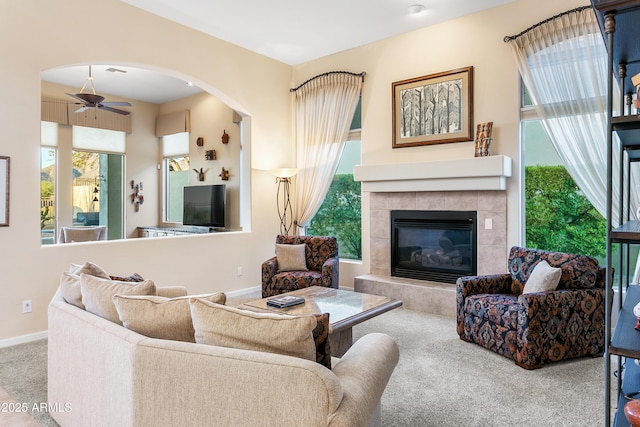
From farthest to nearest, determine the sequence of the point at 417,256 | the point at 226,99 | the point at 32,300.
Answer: the point at 226,99 < the point at 417,256 < the point at 32,300

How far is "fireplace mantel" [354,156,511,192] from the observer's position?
427cm

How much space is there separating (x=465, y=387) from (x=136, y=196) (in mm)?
6959

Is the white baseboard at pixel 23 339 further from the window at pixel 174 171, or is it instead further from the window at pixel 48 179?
the window at pixel 174 171

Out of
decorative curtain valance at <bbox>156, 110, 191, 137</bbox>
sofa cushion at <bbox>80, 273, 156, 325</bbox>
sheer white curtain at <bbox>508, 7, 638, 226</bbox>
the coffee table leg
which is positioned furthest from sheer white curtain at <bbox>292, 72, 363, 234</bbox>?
sofa cushion at <bbox>80, 273, 156, 325</bbox>

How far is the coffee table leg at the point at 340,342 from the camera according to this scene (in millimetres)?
2988

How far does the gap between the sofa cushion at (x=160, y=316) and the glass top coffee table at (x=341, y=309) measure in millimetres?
1132

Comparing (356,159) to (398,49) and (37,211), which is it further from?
(37,211)

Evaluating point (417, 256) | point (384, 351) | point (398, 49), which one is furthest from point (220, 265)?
point (384, 351)

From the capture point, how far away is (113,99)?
7461mm

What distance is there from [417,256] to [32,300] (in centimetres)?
412

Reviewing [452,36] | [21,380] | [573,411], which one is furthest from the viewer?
[452,36]

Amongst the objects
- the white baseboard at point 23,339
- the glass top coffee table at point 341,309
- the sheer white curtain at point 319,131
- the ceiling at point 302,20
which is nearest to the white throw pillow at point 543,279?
the glass top coffee table at point 341,309

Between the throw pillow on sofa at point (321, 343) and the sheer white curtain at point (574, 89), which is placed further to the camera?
the sheer white curtain at point (574, 89)

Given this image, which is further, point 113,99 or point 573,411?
point 113,99
